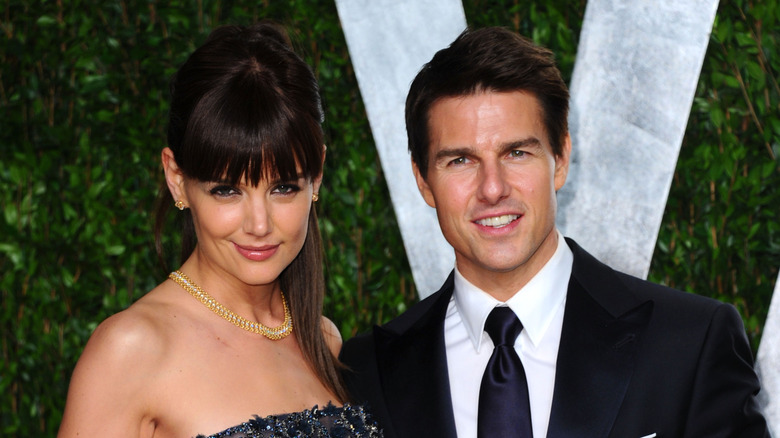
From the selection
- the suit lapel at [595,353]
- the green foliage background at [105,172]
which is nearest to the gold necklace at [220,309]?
the suit lapel at [595,353]

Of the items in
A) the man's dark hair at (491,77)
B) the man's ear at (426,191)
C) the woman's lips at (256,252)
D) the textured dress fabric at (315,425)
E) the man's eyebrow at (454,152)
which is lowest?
the textured dress fabric at (315,425)

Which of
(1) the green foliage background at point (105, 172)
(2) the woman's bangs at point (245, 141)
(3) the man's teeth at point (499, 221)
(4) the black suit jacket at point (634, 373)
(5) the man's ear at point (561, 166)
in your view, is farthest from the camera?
(1) the green foliage background at point (105, 172)

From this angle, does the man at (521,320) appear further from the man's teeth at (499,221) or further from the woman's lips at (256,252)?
the woman's lips at (256,252)

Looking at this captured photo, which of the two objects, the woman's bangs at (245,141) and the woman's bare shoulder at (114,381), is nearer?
the woman's bare shoulder at (114,381)

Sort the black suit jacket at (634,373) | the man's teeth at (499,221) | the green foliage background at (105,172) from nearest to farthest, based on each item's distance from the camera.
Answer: the black suit jacket at (634,373) → the man's teeth at (499,221) → the green foliage background at (105,172)

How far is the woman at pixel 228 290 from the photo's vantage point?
1.99m

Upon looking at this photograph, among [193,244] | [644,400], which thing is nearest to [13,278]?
[193,244]

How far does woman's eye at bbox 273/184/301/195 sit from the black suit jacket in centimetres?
51

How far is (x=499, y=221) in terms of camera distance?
7.10 feet

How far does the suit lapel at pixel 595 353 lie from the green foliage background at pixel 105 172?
1164mm

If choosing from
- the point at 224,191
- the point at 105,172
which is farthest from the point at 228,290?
the point at 105,172

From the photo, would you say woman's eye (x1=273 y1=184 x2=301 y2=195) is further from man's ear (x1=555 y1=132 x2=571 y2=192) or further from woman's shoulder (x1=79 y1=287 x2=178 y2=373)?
man's ear (x1=555 y1=132 x2=571 y2=192)

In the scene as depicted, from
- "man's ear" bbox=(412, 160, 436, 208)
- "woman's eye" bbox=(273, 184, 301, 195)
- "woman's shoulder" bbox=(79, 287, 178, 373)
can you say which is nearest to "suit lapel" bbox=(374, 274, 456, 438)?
"man's ear" bbox=(412, 160, 436, 208)

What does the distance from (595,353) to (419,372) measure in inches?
16.9
